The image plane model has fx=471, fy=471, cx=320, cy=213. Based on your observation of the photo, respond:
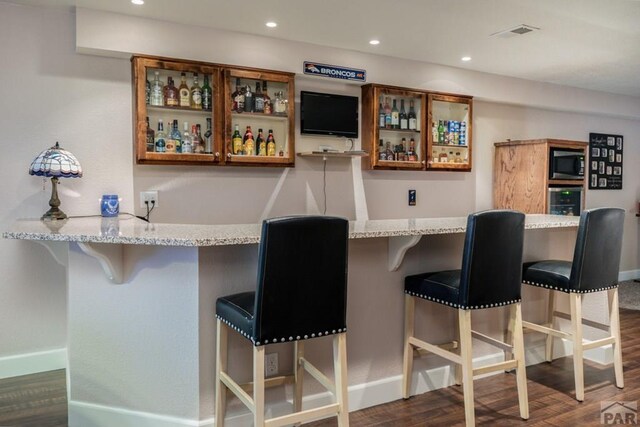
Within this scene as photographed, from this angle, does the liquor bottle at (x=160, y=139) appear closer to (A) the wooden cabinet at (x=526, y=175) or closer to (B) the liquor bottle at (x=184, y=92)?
(B) the liquor bottle at (x=184, y=92)

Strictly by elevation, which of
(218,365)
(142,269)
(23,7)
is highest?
(23,7)

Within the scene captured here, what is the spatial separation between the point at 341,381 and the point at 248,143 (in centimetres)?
224

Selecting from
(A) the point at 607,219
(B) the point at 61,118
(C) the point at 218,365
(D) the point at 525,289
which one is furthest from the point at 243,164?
(A) the point at 607,219

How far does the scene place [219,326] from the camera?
2053 mm

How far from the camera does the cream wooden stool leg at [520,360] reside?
2402mm

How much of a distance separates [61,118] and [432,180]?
3.23m

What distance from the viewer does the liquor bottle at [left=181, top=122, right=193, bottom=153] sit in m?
3.45

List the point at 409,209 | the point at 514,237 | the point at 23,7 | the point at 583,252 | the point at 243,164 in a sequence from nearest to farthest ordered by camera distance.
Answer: the point at 514,237
the point at 583,252
the point at 23,7
the point at 243,164
the point at 409,209

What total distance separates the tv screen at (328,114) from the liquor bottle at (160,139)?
1133 millimetres

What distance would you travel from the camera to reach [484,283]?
7.48ft

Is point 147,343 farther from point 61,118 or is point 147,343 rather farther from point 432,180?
point 432,180

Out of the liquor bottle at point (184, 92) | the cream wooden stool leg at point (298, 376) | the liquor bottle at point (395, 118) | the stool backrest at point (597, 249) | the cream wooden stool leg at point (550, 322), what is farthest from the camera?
the liquor bottle at point (395, 118)

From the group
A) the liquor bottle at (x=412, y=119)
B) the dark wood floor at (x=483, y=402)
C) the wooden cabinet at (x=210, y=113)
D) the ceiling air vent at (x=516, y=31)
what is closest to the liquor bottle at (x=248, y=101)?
the wooden cabinet at (x=210, y=113)

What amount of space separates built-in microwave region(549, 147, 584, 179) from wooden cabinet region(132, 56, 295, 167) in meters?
2.66
